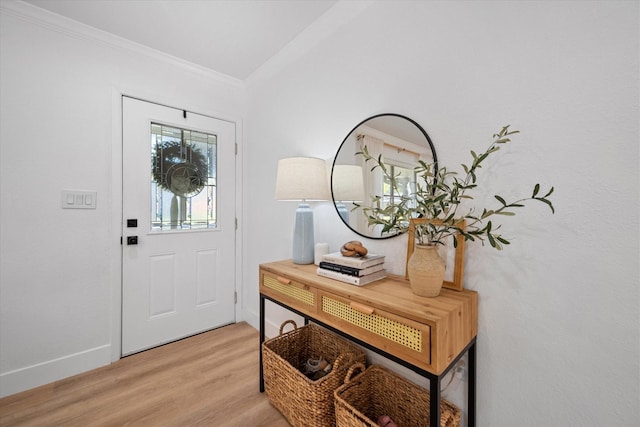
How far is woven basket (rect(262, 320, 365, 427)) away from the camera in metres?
1.28

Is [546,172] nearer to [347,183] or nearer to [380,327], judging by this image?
[380,327]

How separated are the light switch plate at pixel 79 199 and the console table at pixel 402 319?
1.67m

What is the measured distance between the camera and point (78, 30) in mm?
1897

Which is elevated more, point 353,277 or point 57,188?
point 57,188

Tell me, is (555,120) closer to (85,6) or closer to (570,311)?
(570,311)

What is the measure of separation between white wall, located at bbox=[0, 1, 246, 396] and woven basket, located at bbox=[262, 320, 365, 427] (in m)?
1.39

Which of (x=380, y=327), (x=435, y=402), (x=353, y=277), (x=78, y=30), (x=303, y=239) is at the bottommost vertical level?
(x=435, y=402)

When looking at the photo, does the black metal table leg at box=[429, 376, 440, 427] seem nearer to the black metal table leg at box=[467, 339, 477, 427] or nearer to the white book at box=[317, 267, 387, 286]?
the black metal table leg at box=[467, 339, 477, 427]

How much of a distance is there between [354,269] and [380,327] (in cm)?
31

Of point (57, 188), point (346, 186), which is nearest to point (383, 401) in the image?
point (346, 186)

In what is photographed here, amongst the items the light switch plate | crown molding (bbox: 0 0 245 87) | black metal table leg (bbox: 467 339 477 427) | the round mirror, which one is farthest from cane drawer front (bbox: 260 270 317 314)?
crown molding (bbox: 0 0 245 87)

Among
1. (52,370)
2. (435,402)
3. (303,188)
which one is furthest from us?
(52,370)

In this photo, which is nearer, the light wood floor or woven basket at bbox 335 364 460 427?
woven basket at bbox 335 364 460 427

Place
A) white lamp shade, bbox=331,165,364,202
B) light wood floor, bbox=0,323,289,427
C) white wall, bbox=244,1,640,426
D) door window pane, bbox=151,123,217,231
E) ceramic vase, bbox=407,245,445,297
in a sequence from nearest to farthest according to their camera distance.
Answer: white wall, bbox=244,1,640,426
ceramic vase, bbox=407,245,445,297
light wood floor, bbox=0,323,289,427
white lamp shade, bbox=331,165,364,202
door window pane, bbox=151,123,217,231
